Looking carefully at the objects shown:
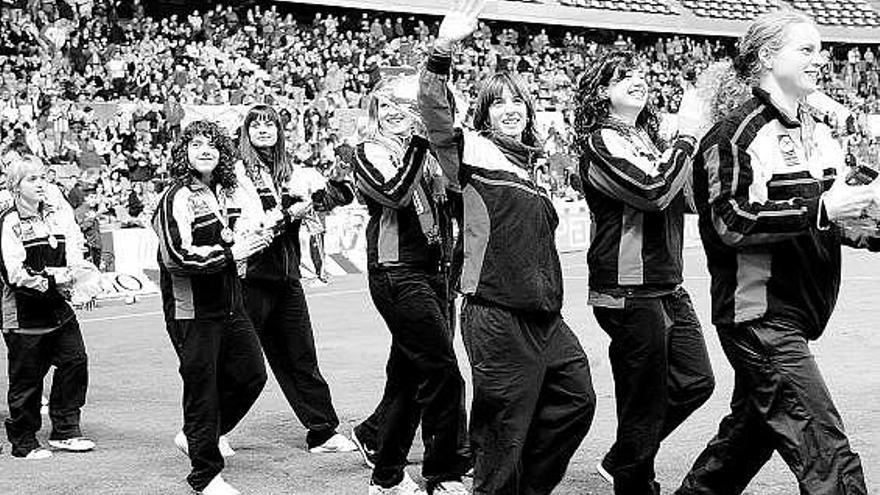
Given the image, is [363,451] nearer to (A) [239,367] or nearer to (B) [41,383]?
(A) [239,367]

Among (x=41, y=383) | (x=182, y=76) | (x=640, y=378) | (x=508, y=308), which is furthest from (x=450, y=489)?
(x=182, y=76)

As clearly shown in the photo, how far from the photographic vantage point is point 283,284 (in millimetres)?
7766

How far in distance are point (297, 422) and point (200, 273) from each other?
7.71 feet

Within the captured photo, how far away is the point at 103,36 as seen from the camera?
27.4m

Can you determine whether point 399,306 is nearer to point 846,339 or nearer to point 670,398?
point 670,398

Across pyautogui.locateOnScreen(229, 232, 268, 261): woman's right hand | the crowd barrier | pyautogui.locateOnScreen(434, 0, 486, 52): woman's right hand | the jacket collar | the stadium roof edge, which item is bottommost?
the crowd barrier

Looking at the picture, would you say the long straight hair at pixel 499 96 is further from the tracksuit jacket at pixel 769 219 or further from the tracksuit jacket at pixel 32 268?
the tracksuit jacket at pixel 32 268

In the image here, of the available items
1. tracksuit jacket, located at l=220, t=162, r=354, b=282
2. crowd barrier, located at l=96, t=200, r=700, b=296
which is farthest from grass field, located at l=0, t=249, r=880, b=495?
crowd barrier, located at l=96, t=200, r=700, b=296

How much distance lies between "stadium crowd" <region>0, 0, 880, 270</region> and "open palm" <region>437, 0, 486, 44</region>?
1206 cm

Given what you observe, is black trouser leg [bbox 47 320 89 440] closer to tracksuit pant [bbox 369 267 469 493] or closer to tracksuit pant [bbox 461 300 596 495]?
tracksuit pant [bbox 369 267 469 493]

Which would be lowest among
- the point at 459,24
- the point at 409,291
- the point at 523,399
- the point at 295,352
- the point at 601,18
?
the point at 295,352

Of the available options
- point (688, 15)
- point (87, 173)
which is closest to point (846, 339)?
point (87, 173)

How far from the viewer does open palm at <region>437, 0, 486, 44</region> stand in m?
5.37

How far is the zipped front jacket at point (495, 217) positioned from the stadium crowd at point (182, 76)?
11988 millimetres
